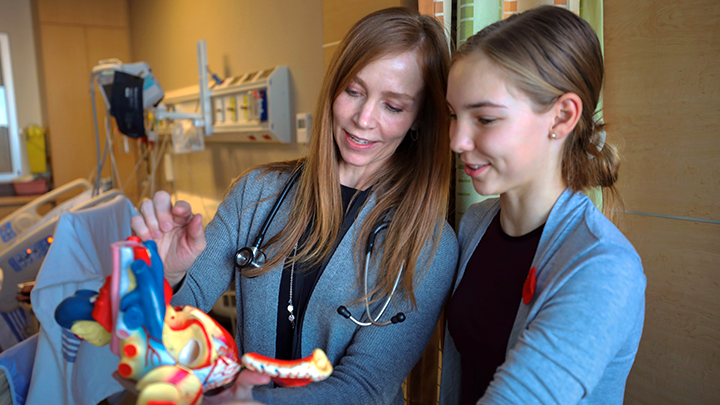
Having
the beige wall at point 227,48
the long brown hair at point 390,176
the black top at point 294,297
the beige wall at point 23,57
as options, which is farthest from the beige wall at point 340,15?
the beige wall at point 23,57

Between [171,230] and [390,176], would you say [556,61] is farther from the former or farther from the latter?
[171,230]

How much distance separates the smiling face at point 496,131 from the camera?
2.61 ft

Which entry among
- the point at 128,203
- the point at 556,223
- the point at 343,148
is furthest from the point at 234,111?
the point at 556,223

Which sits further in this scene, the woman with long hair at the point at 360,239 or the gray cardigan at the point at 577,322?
the woman with long hair at the point at 360,239

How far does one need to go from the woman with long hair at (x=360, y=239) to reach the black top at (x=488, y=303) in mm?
106

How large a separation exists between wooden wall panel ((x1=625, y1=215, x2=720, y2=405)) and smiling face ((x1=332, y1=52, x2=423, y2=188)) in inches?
27.7

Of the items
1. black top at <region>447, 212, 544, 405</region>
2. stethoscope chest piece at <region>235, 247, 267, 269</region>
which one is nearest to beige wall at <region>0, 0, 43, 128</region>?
stethoscope chest piece at <region>235, 247, 267, 269</region>

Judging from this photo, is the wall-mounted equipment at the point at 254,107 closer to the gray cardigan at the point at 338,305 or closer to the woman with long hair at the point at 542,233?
the gray cardigan at the point at 338,305

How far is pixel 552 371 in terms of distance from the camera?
654 mm

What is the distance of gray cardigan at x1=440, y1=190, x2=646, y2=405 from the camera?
2.15 feet

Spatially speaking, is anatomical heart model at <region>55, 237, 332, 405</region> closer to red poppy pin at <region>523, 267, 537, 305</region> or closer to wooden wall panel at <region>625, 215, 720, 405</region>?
red poppy pin at <region>523, 267, 537, 305</region>

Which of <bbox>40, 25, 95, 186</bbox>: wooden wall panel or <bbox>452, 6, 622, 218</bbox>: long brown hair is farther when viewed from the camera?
<bbox>40, 25, 95, 186</bbox>: wooden wall panel

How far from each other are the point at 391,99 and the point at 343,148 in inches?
6.4

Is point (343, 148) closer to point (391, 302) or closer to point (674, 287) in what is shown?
point (391, 302)
